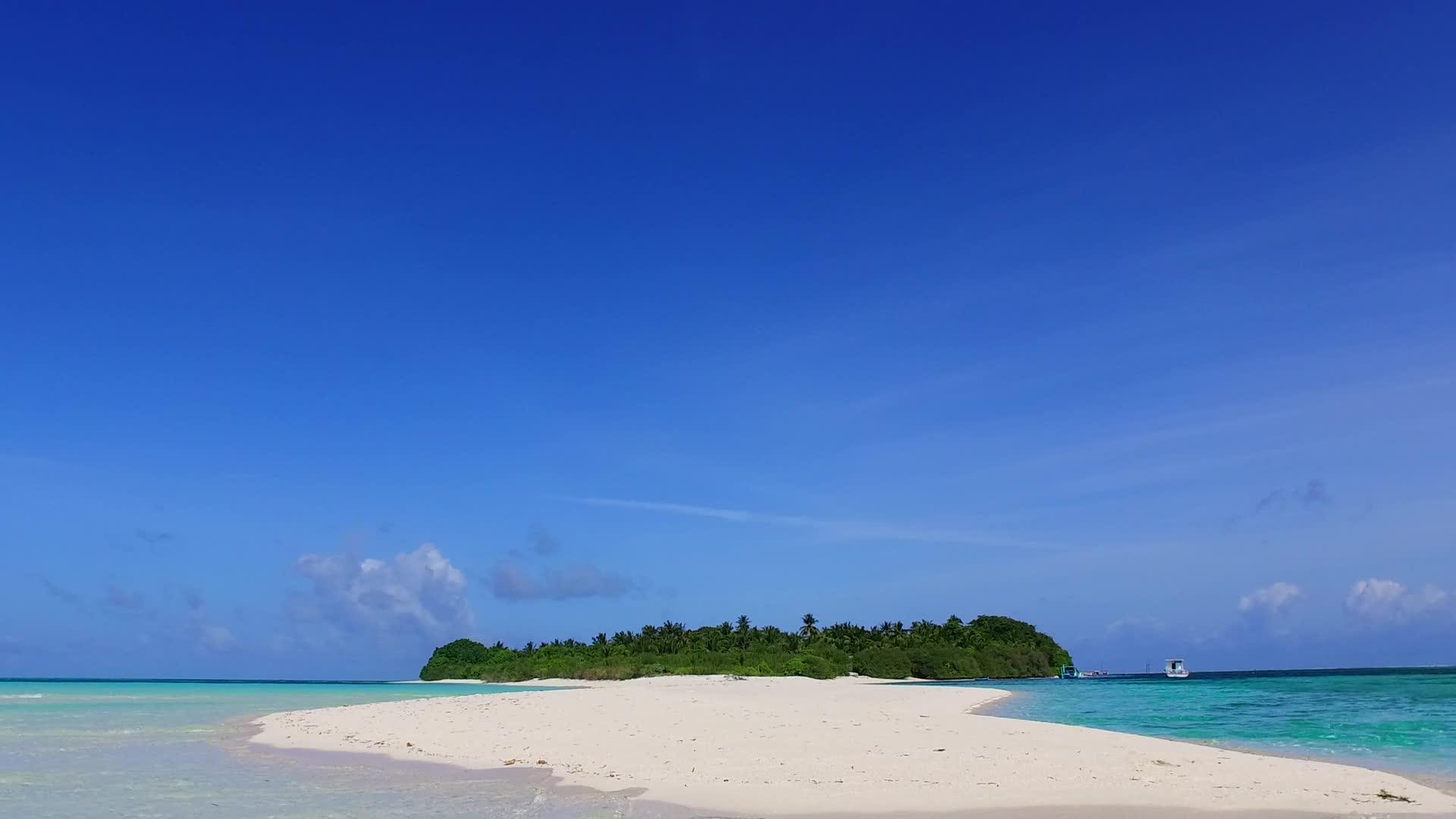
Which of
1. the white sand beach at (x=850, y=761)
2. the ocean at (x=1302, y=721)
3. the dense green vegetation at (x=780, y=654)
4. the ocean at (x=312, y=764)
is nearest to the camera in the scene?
the white sand beach at (x=850, y=761)

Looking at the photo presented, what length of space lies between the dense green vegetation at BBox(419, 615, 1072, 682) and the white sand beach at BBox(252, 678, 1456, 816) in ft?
261

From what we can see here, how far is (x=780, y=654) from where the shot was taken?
119 meters

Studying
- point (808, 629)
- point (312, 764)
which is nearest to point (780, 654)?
point (808, 629)

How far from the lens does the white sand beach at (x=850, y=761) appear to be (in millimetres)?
14281

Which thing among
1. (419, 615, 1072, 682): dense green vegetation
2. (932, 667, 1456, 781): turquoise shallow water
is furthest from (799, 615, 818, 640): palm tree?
(932, 667, 1456, 781): turquoise shallow water

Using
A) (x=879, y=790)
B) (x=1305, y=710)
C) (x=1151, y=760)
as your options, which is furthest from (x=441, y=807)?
(x=1305, y=710)

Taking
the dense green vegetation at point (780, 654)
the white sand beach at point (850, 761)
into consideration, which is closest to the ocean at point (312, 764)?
the white sand beach at point (850, 761)

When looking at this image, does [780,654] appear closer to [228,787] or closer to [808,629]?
[808,629]

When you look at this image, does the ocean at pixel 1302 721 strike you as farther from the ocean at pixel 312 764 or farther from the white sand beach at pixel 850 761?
the white sand beach at pixel 850 761

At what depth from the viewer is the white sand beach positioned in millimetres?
14281

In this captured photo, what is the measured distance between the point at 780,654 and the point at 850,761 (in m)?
102

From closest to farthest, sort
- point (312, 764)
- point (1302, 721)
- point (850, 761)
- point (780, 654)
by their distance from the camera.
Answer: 1. point (850, 761)
2. point (312, 764)
3. point (1302, 721)
4. point (780, 654)

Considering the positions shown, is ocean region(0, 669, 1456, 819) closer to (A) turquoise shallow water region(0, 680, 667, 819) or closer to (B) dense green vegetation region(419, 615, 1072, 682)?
(A) turquoise shallow water region(0, 680, 667, 819)

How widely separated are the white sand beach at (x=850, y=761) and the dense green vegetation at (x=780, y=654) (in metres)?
79.7
